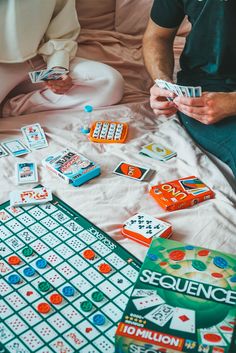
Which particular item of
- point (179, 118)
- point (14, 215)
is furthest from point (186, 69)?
point (14, 215)

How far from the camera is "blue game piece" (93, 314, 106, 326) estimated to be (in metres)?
1.19

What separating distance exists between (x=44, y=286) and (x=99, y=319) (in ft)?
0.53

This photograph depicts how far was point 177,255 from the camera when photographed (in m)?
1.30

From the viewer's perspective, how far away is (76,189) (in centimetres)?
159

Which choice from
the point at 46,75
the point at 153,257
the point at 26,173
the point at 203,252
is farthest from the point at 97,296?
the point at 46,75

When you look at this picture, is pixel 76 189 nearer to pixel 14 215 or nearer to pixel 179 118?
pixel 14 215

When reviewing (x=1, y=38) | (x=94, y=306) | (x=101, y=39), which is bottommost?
(x=94, y=306)

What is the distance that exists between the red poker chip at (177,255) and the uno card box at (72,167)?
415 mm

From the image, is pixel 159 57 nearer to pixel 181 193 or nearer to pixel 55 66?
pixel 55 66

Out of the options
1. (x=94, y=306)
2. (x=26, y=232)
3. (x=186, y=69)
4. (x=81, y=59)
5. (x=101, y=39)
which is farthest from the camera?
(x=101, y=39)

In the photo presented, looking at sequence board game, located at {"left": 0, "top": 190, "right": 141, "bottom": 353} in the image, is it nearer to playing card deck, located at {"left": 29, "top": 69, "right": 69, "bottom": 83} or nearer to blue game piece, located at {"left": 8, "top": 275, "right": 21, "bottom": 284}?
blue game piece, located at {"left": 8, "top": 275, "right": 21, "bottom": 284}

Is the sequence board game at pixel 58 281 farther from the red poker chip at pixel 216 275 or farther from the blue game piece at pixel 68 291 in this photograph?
the red poker chip at pixel 216 275

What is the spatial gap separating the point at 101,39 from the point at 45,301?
50.2 inches

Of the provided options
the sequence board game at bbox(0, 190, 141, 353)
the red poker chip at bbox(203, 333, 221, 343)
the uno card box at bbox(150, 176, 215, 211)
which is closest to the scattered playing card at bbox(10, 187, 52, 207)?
the sequence board game at bbox(0, 190, 141, 353)
